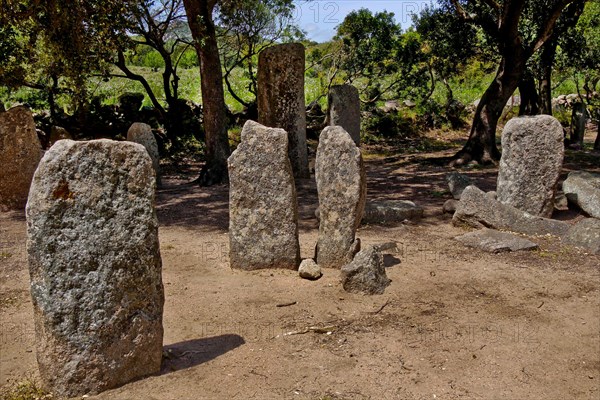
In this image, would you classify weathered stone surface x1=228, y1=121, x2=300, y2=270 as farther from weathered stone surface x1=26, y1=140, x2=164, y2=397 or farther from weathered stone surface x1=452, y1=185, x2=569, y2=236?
weathered stone surface x1=452, y1=185, x2=569, y2=236

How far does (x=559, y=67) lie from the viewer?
19.5 metres

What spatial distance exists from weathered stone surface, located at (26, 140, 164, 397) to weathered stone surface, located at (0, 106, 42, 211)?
787cm

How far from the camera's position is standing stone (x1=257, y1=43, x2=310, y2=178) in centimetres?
1391

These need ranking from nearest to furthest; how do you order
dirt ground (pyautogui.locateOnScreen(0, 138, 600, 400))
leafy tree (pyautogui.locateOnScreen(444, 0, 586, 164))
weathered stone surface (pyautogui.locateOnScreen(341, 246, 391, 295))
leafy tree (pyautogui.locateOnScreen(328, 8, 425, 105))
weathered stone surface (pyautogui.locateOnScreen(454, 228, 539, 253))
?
dirt ground (pyautogui.locateOnScreen(0, 138, 600, 400)) → weathered stone surface (pyautogui.locateOnScreen(341, 246, 391, 295)) → weathered stone surface (pyautogui.locateOnScreen(454, 228, 539, 253)) → leafy tree (pyautogui.locateOnScreen(444, 0, 586, 164)) → leafy tree (pyautogui.locateOnScreen(328, 8, 425, 105))

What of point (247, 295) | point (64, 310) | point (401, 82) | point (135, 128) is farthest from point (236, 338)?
point (401, 82)

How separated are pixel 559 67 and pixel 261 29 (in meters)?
8.95

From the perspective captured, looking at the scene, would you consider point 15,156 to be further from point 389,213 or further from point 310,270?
point 310,270

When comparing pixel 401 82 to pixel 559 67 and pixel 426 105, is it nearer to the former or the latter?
pixel 426 105

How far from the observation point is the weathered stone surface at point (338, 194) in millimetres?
7512

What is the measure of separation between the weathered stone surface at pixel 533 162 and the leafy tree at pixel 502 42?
5.37 m

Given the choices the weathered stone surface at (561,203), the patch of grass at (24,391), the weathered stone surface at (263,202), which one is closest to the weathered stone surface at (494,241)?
the weathered stone surface at (561,203)

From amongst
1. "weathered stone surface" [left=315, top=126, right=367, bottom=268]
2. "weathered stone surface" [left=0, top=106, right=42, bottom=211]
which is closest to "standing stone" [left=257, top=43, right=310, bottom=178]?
"weathered stone surface" [left=0, top=106, right=42, bottom=211]

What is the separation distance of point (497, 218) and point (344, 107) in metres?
7.15

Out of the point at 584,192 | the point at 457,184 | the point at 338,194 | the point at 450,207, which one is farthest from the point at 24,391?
the point at 457,184
